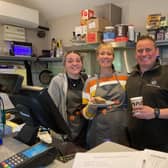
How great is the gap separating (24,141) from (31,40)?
3805mm

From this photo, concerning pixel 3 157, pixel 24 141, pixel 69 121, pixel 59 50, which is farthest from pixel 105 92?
pixel 59 50

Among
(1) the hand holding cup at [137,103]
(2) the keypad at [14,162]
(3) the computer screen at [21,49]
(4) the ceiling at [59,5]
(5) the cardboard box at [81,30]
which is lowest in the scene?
(2) the keypad at [14,162]

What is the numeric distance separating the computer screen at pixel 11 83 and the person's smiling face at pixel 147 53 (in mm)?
950

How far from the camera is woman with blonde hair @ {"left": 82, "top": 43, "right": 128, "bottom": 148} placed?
1.62 metres

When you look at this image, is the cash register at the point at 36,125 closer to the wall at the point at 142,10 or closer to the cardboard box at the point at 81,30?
the cardboard box at the point at 81,30

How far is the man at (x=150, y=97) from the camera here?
4.86 ft

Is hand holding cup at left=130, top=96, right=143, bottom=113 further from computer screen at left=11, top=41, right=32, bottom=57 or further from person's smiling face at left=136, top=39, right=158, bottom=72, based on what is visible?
computer screen at left=11, top=41, right=32, bottom=57

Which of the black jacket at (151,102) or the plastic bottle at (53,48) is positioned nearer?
the black jacket at (151,102)

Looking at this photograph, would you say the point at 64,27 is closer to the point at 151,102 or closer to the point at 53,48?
the point at 53,48

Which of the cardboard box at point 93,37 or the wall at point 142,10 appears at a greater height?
→ the wall at point 142,10

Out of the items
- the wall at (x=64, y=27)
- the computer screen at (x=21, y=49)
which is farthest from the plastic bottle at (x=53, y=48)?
the computer screen at (x=21, y=49)

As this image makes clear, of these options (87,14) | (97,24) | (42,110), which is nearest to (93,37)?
(97,24)

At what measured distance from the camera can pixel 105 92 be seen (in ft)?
5.47

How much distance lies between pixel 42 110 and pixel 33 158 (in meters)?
0.24
